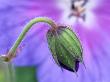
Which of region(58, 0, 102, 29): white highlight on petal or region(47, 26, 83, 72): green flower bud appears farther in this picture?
region(58, 0, 102, 29): white highlight on petal

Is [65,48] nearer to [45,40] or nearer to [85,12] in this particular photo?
[45,40]

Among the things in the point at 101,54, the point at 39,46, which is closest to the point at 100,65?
the point at 101,54

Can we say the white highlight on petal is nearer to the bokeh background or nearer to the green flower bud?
the bokeh background

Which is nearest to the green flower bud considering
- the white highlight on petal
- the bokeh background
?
the bokeh background

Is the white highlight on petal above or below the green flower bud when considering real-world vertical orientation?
above

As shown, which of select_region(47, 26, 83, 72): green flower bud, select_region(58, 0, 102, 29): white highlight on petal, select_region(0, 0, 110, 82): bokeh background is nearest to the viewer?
select_region(47, 26, 83, 72): green flower bud

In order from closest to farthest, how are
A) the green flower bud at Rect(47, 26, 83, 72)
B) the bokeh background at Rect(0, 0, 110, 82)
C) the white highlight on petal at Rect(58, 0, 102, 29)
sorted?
the green flower bud at Rect(47, 26, 83, 72)
the bokeh background at Rect(0, 0, 110, 82)
the white highlight on petal at Rect(58, 0, 102, 29)

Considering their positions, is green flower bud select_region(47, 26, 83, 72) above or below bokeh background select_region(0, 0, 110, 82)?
below
